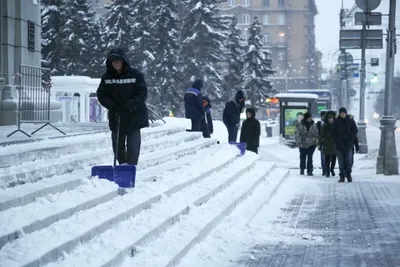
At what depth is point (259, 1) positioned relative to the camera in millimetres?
144625

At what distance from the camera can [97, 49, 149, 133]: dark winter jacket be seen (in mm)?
8992

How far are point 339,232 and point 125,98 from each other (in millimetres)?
3348

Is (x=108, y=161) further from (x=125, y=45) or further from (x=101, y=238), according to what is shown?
(x=125, y=45)

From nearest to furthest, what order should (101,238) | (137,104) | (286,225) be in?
(101,238)
(137,104)
(286,225)

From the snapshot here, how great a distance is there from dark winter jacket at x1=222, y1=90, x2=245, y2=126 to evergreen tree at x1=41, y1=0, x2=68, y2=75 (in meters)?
31.5

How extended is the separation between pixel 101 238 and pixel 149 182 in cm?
289

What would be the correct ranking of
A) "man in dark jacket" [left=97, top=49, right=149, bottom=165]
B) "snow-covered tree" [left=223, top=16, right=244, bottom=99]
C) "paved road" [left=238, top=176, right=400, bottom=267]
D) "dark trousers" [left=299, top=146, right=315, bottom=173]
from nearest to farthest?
"paved road" [left=238, top=176, right=400, bottom=267] → "man in dark jacket" [left=97, top=49, right=149, bottom=165] → "dark trousers" [left=299, top=146, right=315, bottom=173] → "snow-covered tree" [left=223, top=16, right=244, bottom=99]

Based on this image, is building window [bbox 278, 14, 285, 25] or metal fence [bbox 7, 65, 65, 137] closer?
metal fence [bbox 7, 65, 65, 137]

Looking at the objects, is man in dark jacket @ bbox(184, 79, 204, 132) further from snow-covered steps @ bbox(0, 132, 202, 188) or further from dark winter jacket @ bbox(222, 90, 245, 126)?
snow-covered steps @ bbox(0, 132, 202, 188)

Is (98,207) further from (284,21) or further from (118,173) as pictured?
(284,21)

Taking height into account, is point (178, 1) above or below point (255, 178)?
above

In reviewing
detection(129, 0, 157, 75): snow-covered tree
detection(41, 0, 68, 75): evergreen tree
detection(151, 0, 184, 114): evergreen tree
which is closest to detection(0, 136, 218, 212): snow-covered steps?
detection(41, 0, 68, 75): evergreen tree

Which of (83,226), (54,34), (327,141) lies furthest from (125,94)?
(54,34)

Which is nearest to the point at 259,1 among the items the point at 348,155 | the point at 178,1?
the point at 178,1
